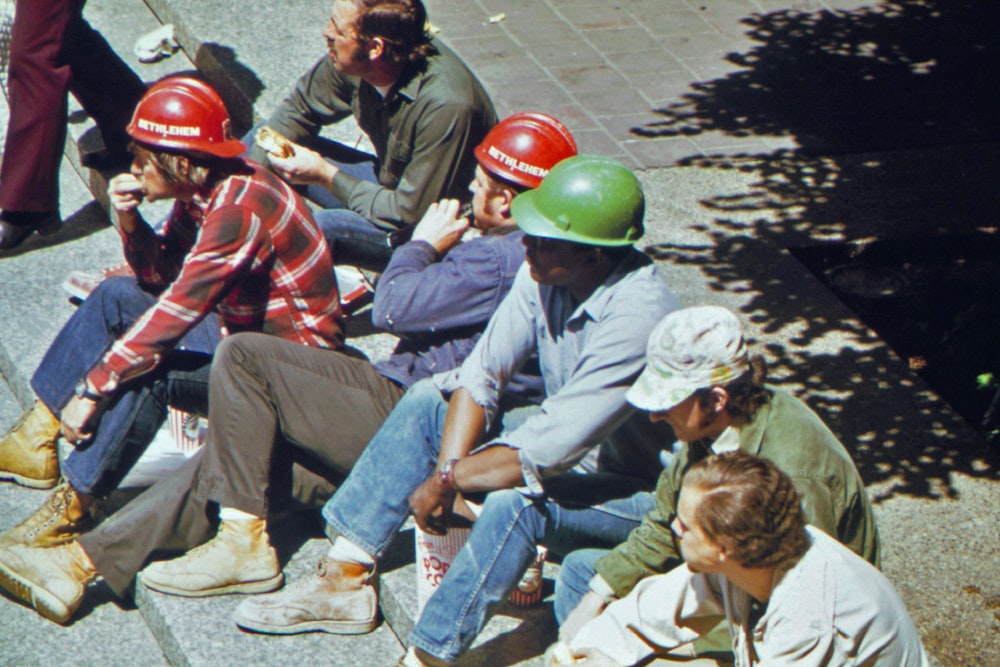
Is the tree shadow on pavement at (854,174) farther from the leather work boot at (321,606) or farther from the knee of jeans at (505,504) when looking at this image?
the leather work boot at (321,606)

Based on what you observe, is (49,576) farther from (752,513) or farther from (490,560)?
(752,513)

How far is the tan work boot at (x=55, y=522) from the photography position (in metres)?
4.21

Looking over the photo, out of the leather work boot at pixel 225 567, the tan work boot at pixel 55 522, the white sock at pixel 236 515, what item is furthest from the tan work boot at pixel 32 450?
the white sock at pixel 236 515

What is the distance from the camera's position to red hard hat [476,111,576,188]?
3961 mm

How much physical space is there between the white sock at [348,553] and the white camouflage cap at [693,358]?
113 centimetres

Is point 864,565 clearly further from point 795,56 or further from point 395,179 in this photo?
point 795,56

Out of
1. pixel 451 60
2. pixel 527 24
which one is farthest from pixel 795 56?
pixel 451 60

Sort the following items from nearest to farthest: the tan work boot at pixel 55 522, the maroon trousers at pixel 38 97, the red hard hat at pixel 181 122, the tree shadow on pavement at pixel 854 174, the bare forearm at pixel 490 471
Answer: the bare forearm at pixel 490 471 → the red hard hat at pixel 181 122 → the tan work boot at pixel 55 522 → the tree shadow on pavement at pixel 854 174 → the maroon trousers at pixel 38 97

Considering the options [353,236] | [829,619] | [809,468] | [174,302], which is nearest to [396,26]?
[353,236]

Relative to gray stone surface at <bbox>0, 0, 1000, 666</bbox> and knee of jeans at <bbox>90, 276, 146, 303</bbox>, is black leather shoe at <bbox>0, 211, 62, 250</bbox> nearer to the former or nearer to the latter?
gray stone surface at <bbox>0, 0, 1000, 666</bbox>

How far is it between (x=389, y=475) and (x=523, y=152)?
39.9 inches

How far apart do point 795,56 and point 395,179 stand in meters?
3.24

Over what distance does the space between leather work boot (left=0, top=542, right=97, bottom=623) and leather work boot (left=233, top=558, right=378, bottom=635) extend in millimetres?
546

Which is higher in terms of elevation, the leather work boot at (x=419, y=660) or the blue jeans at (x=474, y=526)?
the blue jeans at (x=474, y=526)
